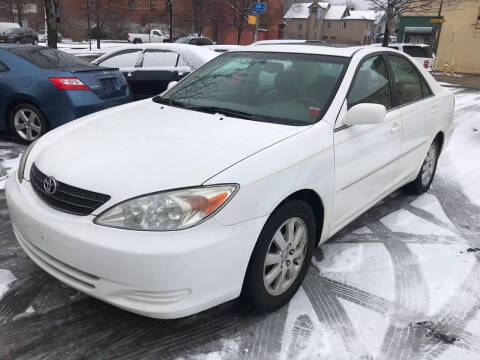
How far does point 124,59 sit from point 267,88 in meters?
5.81

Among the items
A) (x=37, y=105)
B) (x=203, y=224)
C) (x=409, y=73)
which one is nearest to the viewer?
(x=203, y=224)

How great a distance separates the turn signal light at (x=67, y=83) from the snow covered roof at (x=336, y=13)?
297ft

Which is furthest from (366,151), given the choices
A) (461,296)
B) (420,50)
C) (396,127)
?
(420,50)

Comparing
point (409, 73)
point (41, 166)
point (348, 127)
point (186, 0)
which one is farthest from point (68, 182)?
point (186, 0)

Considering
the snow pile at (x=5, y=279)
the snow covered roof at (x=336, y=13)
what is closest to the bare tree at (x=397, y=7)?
the snow pile at (x=5, y=279)

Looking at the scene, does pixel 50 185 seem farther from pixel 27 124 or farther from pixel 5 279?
pixel 27 124

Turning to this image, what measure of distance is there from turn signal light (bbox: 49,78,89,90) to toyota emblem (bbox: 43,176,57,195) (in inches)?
142

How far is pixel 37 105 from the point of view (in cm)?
575

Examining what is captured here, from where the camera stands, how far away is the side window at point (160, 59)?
814 cm

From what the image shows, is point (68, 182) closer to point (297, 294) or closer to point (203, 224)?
point (203, 224)

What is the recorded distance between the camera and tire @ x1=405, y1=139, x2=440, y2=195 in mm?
4665

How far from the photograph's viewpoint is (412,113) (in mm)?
3941

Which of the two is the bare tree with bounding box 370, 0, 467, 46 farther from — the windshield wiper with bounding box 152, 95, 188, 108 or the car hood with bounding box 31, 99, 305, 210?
the car hood with bounding box 31, 99, 305, 210

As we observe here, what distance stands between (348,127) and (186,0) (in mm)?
49054
